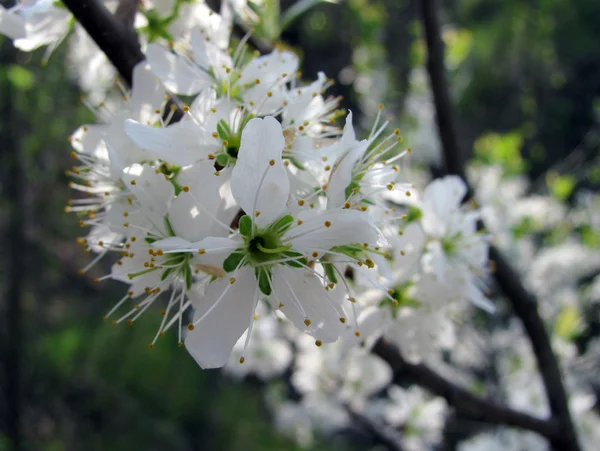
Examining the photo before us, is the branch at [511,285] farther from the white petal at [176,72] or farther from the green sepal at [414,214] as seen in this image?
the white petal at [176,72]

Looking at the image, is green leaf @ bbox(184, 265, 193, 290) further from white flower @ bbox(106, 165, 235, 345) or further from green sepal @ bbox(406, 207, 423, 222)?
green sepal @ bbox(406, 207, 423, 222)

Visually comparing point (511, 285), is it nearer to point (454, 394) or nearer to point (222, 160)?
point (454, 394)

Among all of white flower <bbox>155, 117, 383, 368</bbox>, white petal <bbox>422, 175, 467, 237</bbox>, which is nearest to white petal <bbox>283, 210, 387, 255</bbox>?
white flower <bbox>155, 117, 383, 368</bbox>

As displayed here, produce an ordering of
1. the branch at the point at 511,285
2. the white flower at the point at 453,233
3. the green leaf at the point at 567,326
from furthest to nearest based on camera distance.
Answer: the green leaf at the point at 567,326 < the branch at the point at 511,285 < the white flower at the point at 453,233

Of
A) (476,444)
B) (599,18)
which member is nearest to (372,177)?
(476,444)

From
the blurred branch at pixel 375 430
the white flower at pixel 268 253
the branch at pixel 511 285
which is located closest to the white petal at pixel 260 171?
the white flower at pixel 268 253

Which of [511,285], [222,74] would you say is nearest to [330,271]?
[222,74]
